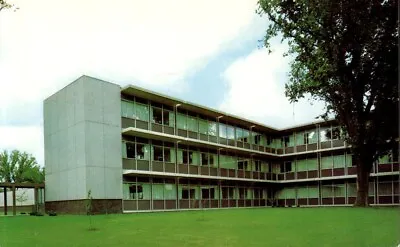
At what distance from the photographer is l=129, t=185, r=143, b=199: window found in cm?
2497

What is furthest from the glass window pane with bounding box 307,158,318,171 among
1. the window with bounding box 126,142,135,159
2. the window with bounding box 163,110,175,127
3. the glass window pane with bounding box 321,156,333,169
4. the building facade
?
the window with bounding box 126,142,135,159

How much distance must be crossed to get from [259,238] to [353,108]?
46.6 ft

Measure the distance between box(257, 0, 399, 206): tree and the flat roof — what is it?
4708 millimetres

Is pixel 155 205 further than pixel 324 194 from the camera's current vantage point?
No

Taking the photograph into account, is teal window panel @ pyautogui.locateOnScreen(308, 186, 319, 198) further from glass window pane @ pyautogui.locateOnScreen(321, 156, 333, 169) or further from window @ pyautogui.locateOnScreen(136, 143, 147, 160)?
window @ pyautogui.locateOnScreen(136, 143, 147, 160)

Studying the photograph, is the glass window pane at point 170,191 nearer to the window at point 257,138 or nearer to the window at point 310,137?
the window at point 257,138

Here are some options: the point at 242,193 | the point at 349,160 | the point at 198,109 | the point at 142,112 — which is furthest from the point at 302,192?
the point at 142,112

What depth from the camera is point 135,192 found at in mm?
25312

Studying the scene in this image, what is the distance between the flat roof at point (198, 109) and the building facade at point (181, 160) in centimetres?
8

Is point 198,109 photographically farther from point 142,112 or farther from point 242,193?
point 242,193

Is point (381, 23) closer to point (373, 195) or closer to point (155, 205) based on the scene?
point (155, 205)

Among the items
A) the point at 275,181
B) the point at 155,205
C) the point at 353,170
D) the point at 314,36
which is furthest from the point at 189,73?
the point at 275,181

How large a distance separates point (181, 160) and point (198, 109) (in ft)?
12.9

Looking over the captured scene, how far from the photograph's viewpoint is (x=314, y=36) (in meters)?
19.8
